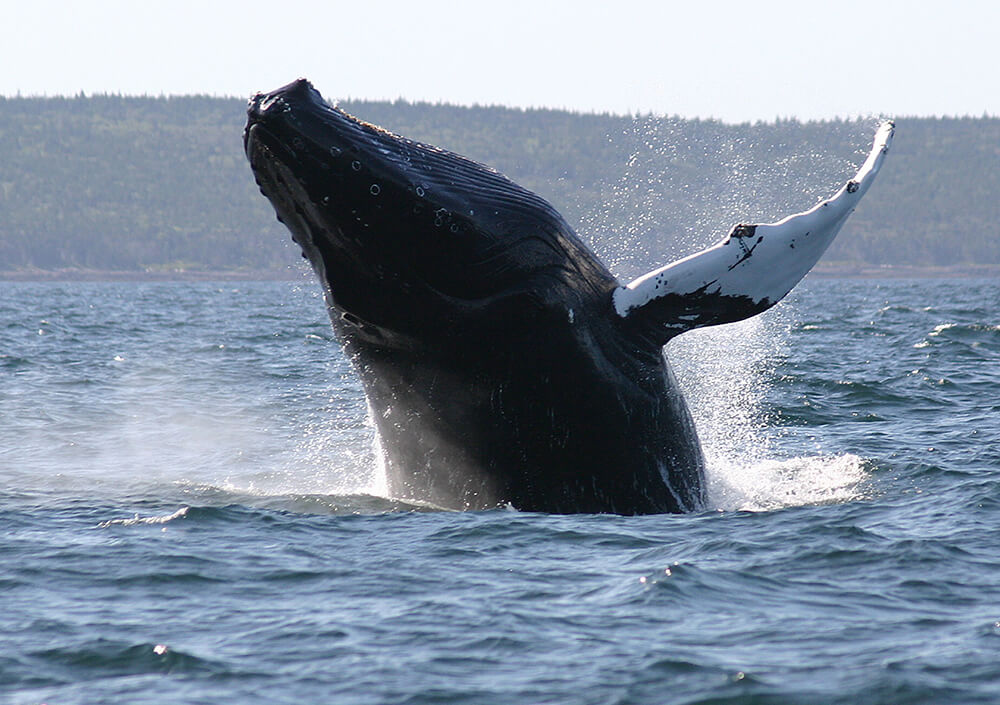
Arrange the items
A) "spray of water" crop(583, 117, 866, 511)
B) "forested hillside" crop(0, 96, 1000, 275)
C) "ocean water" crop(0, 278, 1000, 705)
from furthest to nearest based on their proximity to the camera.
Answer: "forested hillside" crop(0, 96, 1000, 275)
"spray of water" crop(583, 117, 866, 511)
"ocean water" crop(0, 278, 1000, 705)

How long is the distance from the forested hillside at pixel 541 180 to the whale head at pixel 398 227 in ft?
284

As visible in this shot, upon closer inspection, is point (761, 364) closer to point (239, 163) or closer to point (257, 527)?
point (257, 527)

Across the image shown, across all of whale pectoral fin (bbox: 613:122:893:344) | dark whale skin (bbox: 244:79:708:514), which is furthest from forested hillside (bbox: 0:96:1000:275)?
whale pectoral fin (bbox: 613:122:893:344)

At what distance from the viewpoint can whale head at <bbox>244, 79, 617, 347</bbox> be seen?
23.6 ft

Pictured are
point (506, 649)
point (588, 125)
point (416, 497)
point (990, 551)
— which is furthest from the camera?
point (588, 125)

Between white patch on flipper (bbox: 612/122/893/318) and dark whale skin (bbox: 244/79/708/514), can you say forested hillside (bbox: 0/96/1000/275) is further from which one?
white patch on flipper (bbox: 612/122/893/318)

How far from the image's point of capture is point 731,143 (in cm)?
12681

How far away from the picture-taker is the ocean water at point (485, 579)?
20.2ft

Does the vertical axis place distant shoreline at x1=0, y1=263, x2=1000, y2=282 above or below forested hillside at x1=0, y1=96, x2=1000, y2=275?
below

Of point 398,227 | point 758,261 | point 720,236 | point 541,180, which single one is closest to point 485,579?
point 398,227

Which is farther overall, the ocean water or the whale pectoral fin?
the whale pectoral fin

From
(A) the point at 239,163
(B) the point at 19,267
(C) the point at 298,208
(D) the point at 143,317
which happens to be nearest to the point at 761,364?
(C) the point at 298,208

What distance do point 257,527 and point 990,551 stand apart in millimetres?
4730

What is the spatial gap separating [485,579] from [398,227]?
6.78 feet
